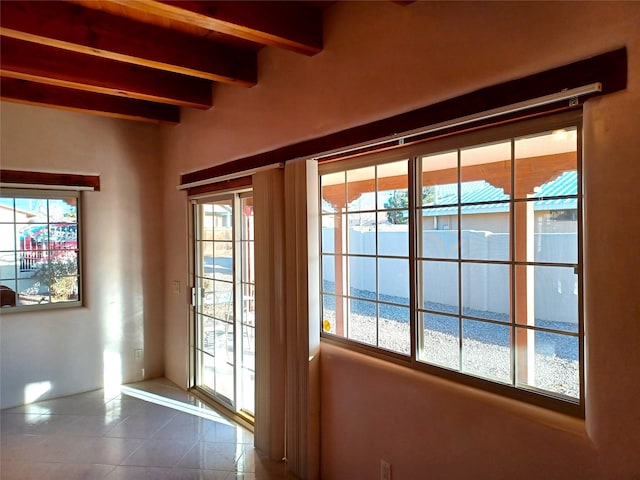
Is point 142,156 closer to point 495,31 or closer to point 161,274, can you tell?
point 161,274

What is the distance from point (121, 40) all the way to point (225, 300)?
87.4 inches

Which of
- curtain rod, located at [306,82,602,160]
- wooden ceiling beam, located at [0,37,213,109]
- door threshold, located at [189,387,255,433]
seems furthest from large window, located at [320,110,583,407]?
wooden ceiling beam, located at [0,37,213,109]

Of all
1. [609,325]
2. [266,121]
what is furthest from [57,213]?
[609,325]

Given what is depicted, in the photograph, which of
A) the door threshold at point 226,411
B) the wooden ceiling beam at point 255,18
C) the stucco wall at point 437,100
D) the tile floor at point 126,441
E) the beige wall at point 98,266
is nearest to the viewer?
the stucco wall at point 437,100

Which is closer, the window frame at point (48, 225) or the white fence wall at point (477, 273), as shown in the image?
the white fence wall at point (477, 273)

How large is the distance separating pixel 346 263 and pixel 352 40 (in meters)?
1.34

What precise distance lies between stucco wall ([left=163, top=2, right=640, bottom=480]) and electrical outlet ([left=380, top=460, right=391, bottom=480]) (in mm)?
36

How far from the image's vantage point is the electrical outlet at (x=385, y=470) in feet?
7.14

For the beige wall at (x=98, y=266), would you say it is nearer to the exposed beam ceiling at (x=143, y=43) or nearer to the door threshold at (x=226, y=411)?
the exposed beam ceiling at (x=143, y=43)

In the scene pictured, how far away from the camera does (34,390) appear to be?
13.0ft

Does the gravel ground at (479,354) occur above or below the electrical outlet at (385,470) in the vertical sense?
above

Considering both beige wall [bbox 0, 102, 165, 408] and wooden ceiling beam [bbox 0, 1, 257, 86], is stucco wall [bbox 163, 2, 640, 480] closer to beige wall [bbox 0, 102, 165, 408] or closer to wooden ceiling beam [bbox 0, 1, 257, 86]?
wooden ceiling beam [bbox 0, 1, 257, 86]

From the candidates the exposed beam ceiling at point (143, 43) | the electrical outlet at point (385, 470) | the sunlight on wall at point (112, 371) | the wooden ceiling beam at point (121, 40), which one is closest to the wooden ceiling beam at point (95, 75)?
the exposed beam ceiling at point (143, 43)

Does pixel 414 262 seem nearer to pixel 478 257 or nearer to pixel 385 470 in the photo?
pixel 478 257
